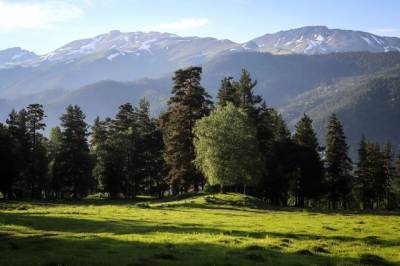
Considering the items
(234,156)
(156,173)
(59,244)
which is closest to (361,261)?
(59,244)

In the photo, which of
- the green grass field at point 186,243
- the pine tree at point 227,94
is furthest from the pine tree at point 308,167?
the green grass field at point 186,243

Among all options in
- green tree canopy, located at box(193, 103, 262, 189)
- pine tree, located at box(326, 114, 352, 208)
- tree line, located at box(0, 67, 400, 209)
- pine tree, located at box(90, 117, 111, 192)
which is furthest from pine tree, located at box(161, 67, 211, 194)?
pine tree, located at box(326, 114, 352, 208)

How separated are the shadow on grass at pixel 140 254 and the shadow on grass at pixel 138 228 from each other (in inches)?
205

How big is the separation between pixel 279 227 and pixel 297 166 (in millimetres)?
55477

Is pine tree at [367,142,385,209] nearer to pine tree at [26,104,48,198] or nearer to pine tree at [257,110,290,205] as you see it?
pine tree at [257,110,290,205]

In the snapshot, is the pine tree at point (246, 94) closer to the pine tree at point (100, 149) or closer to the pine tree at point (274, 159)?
the pine tree at point (274, 159)

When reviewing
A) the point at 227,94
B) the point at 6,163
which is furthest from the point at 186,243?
the point at 227,94

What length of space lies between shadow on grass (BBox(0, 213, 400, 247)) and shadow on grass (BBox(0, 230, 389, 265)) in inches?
205

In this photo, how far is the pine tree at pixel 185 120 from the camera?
289 feet

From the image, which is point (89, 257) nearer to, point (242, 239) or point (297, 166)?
point (242, 239)

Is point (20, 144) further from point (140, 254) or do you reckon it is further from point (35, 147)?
point (140, 254)

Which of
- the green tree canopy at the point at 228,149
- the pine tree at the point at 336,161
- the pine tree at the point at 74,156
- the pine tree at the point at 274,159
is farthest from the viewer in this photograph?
the pine tree at the point at 336,161

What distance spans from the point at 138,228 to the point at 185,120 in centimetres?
5506

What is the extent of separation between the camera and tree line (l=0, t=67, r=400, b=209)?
8000cm
